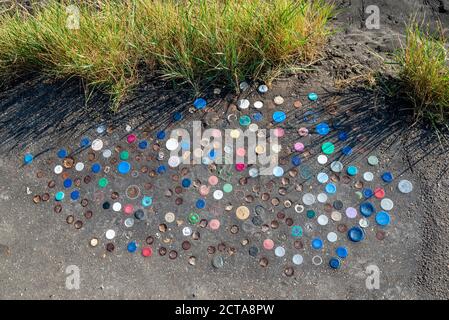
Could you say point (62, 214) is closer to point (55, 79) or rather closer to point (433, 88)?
point (55, 79)

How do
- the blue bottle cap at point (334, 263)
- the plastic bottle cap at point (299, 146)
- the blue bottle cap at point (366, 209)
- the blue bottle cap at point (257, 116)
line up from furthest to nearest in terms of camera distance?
the blue bottle cap at point (257, 116), the plastic bottle cap at point (299, 146), the blue bottle cap at point (366, 209), the blue bottle cap at point (334, 263)

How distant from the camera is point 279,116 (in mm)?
2447

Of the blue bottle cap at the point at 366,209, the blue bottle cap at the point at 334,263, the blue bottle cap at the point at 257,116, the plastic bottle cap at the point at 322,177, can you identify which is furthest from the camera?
the blue bottle cap at the point at 257,116

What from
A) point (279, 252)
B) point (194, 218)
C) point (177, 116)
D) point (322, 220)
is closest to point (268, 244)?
point (279, 252)

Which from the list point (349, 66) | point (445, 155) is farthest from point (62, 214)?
point (445, 155)

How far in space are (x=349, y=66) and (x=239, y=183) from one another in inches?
42.7

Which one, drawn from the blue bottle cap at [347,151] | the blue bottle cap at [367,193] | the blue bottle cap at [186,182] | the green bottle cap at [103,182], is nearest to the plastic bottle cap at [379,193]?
the blue bottle cap at [367,193]

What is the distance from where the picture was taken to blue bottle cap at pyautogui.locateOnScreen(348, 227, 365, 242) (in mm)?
2082

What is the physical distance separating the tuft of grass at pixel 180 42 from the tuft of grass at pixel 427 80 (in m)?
0.58

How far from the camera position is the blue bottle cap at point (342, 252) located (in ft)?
6.73

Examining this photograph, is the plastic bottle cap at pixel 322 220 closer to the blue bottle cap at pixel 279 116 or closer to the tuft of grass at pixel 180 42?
the blue bottle cap at pixel 279 116

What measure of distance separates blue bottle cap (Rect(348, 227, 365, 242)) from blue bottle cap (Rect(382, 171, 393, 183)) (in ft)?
1.05

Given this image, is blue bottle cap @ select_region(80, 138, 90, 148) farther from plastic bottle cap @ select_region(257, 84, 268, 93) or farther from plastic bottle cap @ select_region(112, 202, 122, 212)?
plastic bottle cap @ select_region(257, 84, 268, 93)

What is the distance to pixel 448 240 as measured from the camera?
2.04 metres
